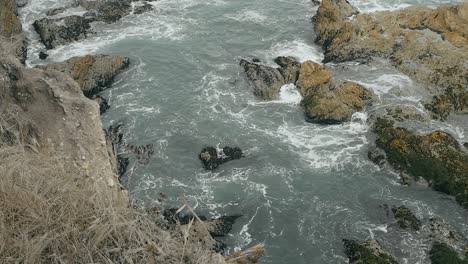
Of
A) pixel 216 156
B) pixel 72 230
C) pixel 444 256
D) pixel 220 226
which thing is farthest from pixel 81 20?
pixel 72 230

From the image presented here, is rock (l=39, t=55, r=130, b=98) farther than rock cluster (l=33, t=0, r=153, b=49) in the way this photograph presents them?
No

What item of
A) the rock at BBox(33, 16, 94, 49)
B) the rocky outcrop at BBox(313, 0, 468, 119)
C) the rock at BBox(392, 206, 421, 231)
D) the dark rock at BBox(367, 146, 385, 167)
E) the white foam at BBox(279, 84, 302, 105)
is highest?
the rocky outcrop at BBox(313, 0, 468, 119)

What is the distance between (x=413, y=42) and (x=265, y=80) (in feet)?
36.4

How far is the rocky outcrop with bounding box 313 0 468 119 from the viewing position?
32.7 m

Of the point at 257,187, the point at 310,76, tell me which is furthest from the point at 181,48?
the point at 257,187

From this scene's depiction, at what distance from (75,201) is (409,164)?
74.1ft

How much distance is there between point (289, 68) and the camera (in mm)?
33938

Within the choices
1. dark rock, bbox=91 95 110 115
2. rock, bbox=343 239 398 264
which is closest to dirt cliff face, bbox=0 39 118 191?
rock, bbox=343 239 398 264

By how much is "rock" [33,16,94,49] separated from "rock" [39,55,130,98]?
5527mm

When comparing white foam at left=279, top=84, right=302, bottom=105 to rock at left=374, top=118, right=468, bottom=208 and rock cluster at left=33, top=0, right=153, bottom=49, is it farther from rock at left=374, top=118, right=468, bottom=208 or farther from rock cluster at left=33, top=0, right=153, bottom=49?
rock cluster at left=33, top=0, right=153, bottom=49

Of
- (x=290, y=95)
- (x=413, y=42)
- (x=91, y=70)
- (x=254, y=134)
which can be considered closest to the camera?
(x=254, y=134)

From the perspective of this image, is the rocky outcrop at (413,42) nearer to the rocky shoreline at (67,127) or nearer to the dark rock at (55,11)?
the rocky shoreline at (67,127)

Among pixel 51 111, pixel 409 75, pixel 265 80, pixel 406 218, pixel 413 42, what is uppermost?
pixel 51 111

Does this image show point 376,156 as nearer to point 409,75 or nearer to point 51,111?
point 409,75
